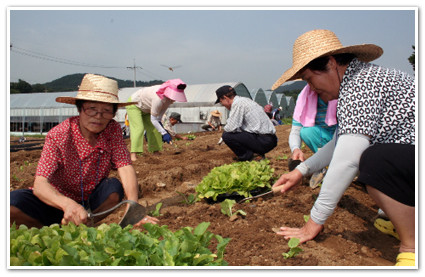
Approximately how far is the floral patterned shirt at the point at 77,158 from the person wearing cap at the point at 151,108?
266 centimetres

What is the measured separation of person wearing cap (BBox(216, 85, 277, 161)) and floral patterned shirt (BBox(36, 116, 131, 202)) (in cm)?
252

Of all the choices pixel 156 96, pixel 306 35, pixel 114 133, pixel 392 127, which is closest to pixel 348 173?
pixel 392 127

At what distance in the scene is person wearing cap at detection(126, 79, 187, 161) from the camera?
17.4 feet

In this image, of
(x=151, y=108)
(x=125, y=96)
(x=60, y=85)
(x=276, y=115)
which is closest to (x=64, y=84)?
(x=60, y=85)

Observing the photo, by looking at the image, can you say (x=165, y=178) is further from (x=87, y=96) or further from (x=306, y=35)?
(x=306, y=35)

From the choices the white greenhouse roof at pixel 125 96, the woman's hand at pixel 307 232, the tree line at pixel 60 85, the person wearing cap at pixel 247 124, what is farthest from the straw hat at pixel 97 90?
the tree line at pixel 60 85

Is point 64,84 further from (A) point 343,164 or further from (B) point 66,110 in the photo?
(A) point 343,164

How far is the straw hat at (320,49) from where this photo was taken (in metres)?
1.96

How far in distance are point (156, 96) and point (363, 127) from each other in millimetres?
4044

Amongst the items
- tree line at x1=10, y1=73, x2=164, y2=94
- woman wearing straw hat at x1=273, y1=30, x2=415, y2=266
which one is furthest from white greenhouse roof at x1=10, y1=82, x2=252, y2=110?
woman wearing straw hat at x1=273, y1=30, x2=415, y2=266

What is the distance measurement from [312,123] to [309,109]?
15 cm

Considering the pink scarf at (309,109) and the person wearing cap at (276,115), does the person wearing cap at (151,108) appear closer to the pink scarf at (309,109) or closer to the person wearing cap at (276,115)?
the pink scarf at (309,109)

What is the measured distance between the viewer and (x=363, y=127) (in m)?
1.77
